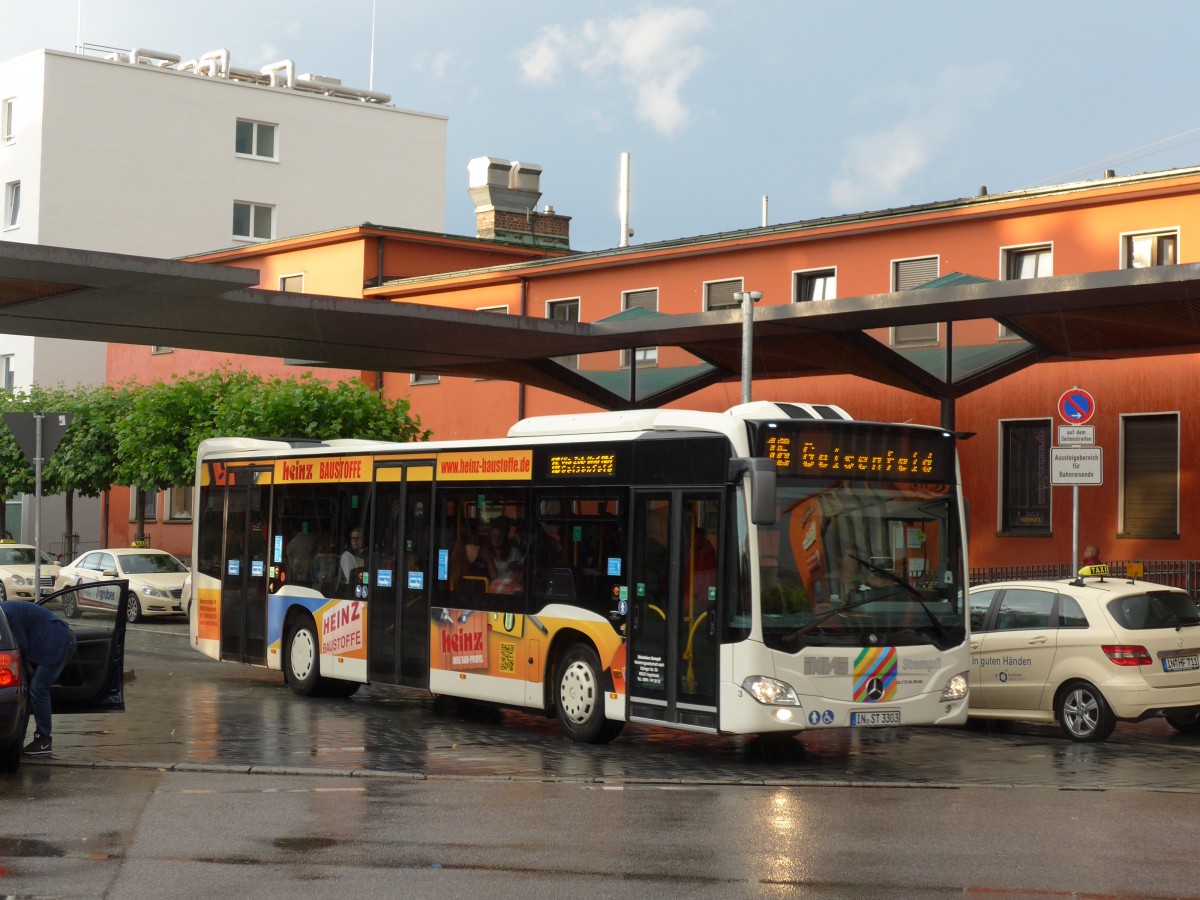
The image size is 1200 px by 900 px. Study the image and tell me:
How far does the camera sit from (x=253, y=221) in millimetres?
64000

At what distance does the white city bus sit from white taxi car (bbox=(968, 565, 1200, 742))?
6.45 ft

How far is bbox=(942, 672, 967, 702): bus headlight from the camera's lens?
14.0 meters

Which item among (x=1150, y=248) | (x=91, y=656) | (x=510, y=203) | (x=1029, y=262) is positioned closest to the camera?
(x=91, y=656)

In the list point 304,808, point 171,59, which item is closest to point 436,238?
point 171,59

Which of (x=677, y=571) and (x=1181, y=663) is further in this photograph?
(x=1181, y=663)

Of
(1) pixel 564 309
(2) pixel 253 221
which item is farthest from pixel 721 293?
(2) pixel 253 221

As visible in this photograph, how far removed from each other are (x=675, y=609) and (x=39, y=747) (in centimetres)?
512

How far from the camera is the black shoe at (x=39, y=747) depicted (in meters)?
13.4

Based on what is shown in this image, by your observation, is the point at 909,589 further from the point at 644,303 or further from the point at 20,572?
the point at 20,572

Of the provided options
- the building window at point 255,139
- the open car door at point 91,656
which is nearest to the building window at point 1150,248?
the open car door at point 91,656

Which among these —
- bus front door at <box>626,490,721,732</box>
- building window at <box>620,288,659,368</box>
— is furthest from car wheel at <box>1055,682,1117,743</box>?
building window at <box>620,288,659,368</box>

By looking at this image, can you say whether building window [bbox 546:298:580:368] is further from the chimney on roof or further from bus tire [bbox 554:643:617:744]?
bus tire [bbox 554:643:617:744]

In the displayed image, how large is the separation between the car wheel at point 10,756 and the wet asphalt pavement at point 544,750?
0.65 m

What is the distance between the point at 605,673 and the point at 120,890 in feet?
22.6
